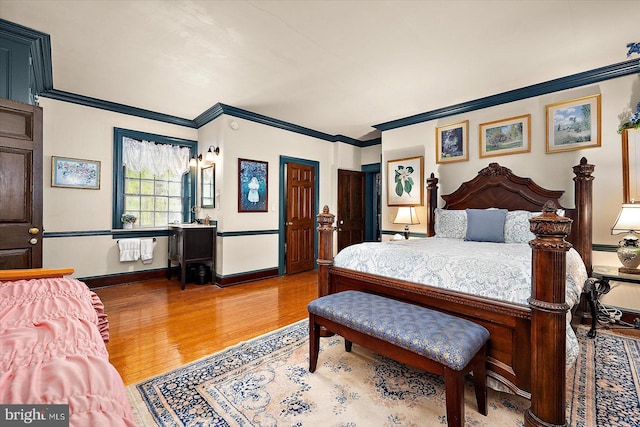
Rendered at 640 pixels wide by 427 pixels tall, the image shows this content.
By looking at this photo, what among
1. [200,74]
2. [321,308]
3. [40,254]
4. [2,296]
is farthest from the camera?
[200,74]

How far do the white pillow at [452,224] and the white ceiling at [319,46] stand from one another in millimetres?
1643

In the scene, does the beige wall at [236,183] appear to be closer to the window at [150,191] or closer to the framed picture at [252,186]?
the framed picture at [252,186]

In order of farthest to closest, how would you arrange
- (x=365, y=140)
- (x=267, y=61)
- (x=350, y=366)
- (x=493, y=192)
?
(x=365, y=140) < (x=493, y=192) < (x=267, y=61) < (x=350, y=366)

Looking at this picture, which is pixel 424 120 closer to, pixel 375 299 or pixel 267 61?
pixel 267 61

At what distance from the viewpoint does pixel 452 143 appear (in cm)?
444

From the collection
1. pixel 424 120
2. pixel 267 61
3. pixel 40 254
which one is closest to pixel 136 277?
pixel 40 254

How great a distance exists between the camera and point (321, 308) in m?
1.98

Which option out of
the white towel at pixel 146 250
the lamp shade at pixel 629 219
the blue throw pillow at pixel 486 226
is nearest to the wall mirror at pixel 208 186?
the white towel at pixel 146 250

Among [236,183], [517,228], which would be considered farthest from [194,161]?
[517,228]

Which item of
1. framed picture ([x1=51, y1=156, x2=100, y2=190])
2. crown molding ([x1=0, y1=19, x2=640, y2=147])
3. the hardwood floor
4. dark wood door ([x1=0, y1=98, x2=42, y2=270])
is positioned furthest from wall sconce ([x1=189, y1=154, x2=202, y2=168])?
dark wood door ([x1=0, y1=98, x2=42, y2=270])

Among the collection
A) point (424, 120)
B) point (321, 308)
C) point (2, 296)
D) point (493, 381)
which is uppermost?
point (424, 120)

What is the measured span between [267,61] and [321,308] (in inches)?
102

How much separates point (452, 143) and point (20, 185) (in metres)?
5.11

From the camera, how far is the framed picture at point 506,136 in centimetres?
382
